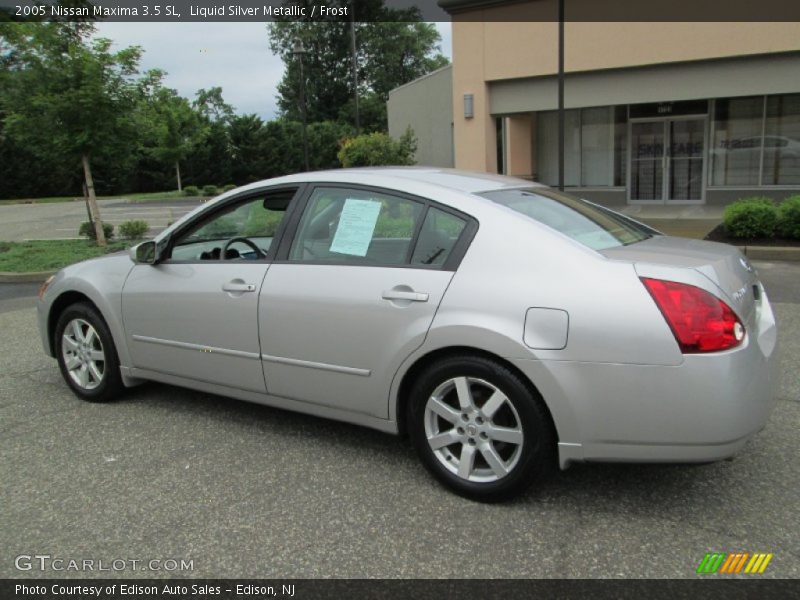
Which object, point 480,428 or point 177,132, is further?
point 177,132

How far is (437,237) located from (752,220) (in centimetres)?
932

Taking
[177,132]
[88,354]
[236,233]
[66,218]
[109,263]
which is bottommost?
[88,354]

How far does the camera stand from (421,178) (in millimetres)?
3682

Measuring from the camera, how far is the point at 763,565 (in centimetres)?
264

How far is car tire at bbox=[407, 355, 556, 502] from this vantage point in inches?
117

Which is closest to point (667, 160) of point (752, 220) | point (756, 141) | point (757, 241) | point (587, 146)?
point (756, 141)

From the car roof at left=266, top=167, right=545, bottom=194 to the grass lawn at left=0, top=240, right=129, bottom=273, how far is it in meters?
9.64

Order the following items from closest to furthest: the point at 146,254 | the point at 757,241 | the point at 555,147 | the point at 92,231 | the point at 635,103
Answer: the point at 146,254
the point at 757,241
the point at 92,231
the point at 635,103
the point at 555,147

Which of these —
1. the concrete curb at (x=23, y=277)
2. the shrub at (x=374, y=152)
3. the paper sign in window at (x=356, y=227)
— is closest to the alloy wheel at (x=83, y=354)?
the paper sign in window at (x=356, y=227)

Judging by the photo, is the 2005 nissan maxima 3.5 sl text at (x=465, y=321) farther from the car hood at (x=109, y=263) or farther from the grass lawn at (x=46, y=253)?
the grass lawn at (x=46, y=253)

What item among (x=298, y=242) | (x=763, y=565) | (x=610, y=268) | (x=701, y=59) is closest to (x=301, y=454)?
(x=298, y=242)

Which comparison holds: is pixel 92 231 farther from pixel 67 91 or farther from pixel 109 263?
pixel 109 263

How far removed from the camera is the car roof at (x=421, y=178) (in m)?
3.63
